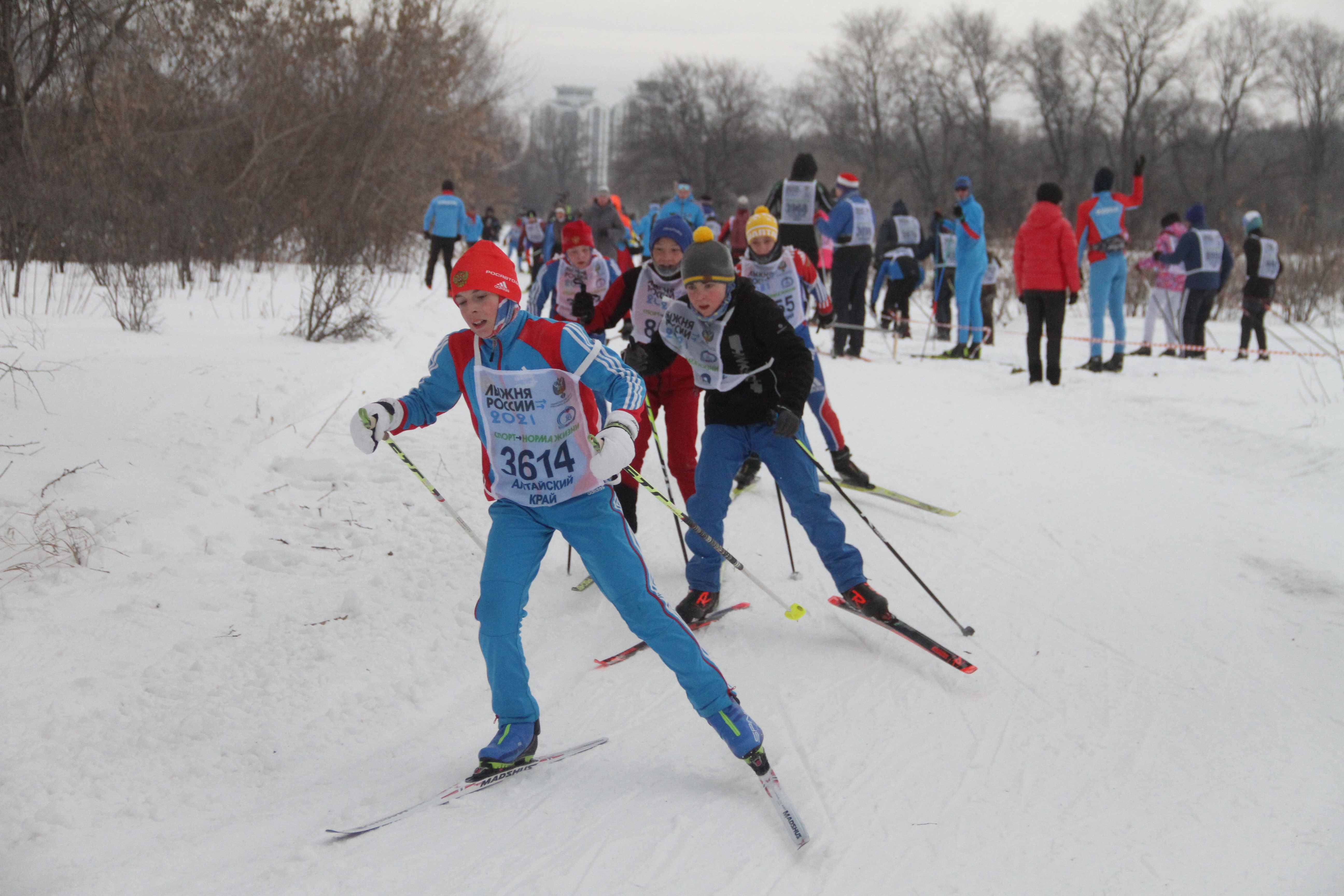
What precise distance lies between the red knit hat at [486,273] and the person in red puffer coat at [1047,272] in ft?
26.4

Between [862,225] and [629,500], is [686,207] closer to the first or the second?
[862,225]

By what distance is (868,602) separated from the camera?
4277 mm

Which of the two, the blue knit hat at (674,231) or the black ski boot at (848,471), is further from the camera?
the black ski boot at (848,471)

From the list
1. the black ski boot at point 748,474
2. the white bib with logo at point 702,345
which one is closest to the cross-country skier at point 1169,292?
the black ski boot at point 748,474

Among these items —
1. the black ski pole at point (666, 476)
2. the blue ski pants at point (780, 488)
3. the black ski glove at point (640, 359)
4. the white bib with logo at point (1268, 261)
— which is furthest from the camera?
the white bib with logo at point (1268, 261)

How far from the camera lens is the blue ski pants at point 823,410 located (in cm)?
643

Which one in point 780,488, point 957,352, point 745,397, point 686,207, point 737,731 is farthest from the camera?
point 686,207

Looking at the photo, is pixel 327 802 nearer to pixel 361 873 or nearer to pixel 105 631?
pixel 361 873

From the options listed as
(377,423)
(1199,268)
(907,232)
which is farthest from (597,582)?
(907,232)

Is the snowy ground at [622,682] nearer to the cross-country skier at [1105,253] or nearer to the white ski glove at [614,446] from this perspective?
the white ski glove at [614,446]

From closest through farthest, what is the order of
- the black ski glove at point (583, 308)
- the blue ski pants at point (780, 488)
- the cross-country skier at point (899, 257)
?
the blue ski pants at point (780, 488), the black ski glove at point (583, 308), the cross-country skier at point (899, 257)

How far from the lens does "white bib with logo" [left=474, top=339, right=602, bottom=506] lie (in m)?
3.11

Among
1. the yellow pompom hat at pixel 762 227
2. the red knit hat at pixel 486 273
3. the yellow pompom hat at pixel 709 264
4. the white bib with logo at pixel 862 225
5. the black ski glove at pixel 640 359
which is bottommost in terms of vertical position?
the black ski glove at pixel 640 359

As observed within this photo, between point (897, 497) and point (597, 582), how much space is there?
141 inches
